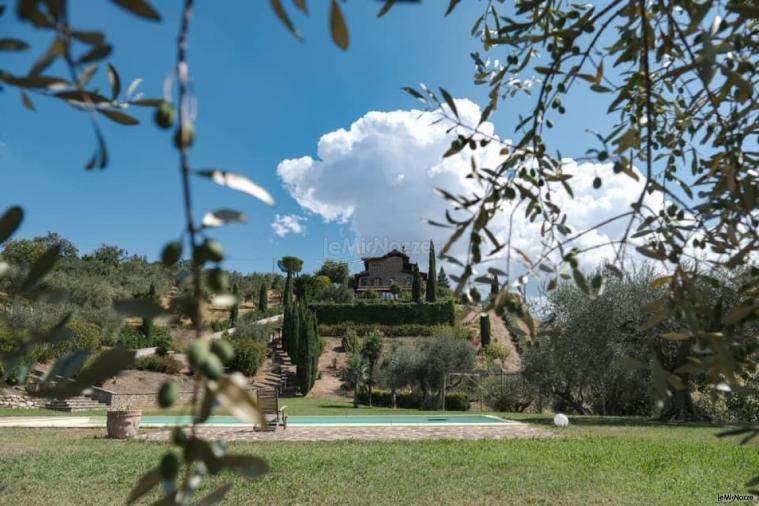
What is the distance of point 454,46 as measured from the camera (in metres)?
2.69

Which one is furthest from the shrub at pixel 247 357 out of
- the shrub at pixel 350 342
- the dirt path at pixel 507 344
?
the dirt path at pixel 507 344

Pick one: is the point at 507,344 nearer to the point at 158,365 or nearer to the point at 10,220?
the point at 158,365

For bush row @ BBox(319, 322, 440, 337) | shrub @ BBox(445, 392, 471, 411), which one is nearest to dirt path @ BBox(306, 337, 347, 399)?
bush row @ BBox(319, 322, 440, 337)

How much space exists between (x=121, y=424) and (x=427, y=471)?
22.6 feet

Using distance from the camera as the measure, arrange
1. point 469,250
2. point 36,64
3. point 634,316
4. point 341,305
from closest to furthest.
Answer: point 36,64 → point 469,250 → point 634,316 → point 341,305

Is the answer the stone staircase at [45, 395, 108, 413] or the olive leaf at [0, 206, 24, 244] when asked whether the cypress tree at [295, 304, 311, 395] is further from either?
the olive leaf at [0, 206, 24, 244]

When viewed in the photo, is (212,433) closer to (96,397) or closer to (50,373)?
(50,373)

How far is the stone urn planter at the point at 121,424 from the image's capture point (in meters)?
11.0

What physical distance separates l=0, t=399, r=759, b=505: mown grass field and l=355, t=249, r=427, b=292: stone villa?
56031 millimetres

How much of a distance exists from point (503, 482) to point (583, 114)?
547 centimetres

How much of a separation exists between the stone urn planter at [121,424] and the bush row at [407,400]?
15.9 metres

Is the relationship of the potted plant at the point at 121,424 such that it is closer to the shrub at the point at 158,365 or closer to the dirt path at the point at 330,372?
the shrub at the point at 158,365

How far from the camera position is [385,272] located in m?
67.6

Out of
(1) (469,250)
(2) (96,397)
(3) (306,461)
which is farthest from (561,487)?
(2) (96,397)
